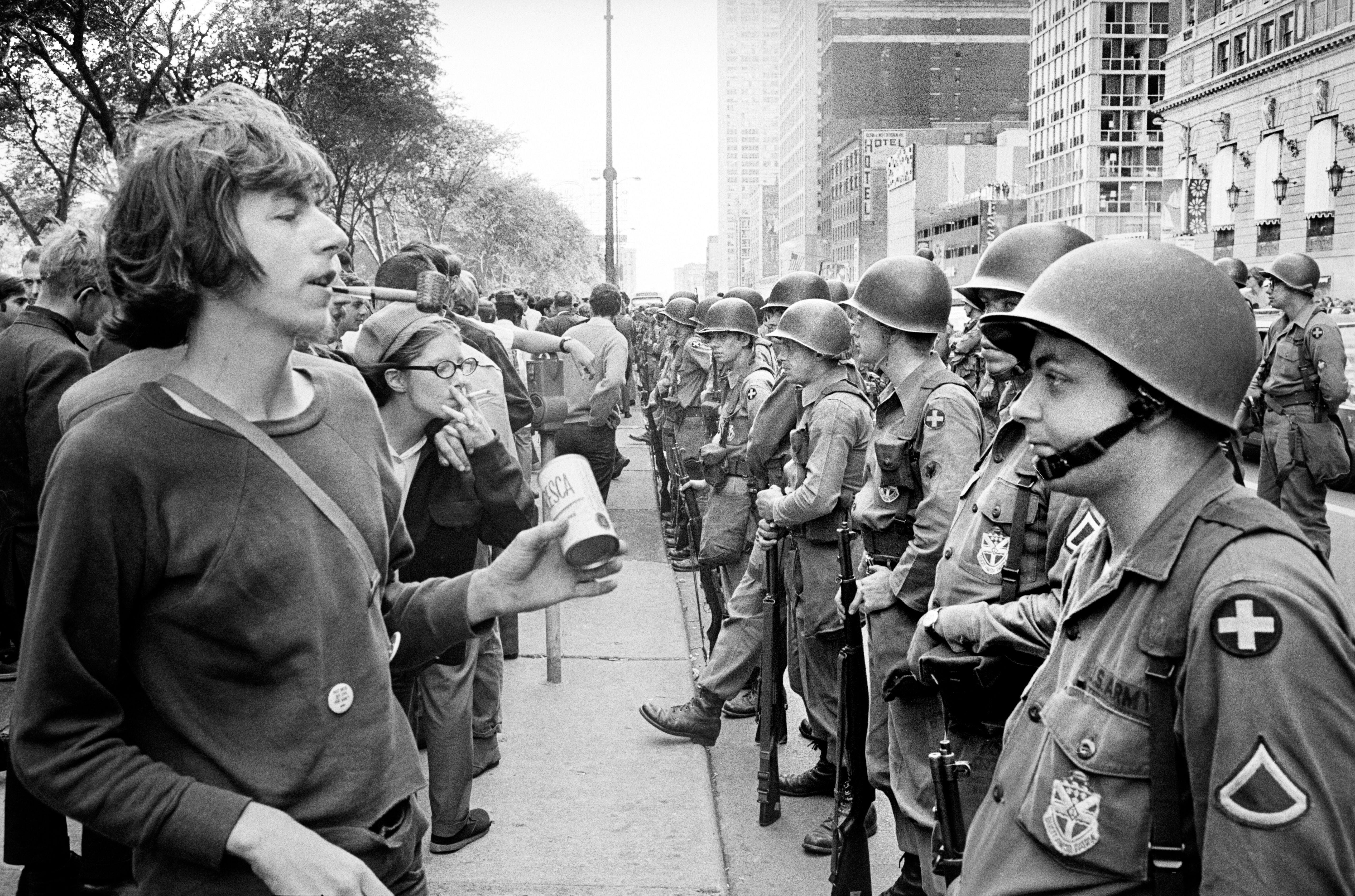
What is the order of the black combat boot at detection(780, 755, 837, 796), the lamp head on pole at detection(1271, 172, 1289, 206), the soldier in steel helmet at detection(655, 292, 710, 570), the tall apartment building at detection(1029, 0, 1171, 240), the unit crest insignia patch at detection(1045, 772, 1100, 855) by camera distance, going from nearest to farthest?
1. the unit crest insignia patch at detection(1045, 772, 1100, 855)
2. the black combat boot at detection(780, 755, 837, 796)
3. the soldier in steel helmet at detection(655, 292, 710, 570)
4. the lamp head on pole at detection(1271, 172, 1289, 206)
5. the tall apartment building at detection(1029, 0, 1171, 240)

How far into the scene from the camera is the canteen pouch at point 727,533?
7.84m

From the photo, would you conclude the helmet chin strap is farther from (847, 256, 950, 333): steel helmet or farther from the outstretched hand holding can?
(847, 256, 950, 333): steel helmet

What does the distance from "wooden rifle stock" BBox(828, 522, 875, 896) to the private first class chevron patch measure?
8.84 feet

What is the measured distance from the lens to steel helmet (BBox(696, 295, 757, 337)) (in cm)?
902

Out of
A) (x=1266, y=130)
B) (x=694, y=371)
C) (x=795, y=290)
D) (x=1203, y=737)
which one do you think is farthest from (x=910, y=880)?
(x=1266, y=130)

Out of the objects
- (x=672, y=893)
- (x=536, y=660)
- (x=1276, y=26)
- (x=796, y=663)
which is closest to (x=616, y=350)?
(x=536, y=660)

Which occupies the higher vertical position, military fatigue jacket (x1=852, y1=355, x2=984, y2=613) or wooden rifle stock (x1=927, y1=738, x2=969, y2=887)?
military fatigue jacket (x1=852, y1=355, x2=984, y2=613)

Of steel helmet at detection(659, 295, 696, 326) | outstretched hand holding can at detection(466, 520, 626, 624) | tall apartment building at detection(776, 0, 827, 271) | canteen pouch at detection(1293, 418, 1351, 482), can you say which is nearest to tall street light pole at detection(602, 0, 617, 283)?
steel helmet at detection(659, 295, 696, 326)

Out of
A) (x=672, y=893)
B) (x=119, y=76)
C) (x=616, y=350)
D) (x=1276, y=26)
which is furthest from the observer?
(x=1276, y=26)

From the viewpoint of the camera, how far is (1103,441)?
2.26m

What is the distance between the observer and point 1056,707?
7.16 ft

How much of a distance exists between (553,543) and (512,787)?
3.92 metres

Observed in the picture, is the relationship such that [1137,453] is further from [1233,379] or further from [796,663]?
[796,663]

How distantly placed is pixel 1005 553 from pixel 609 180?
32.7 metres
